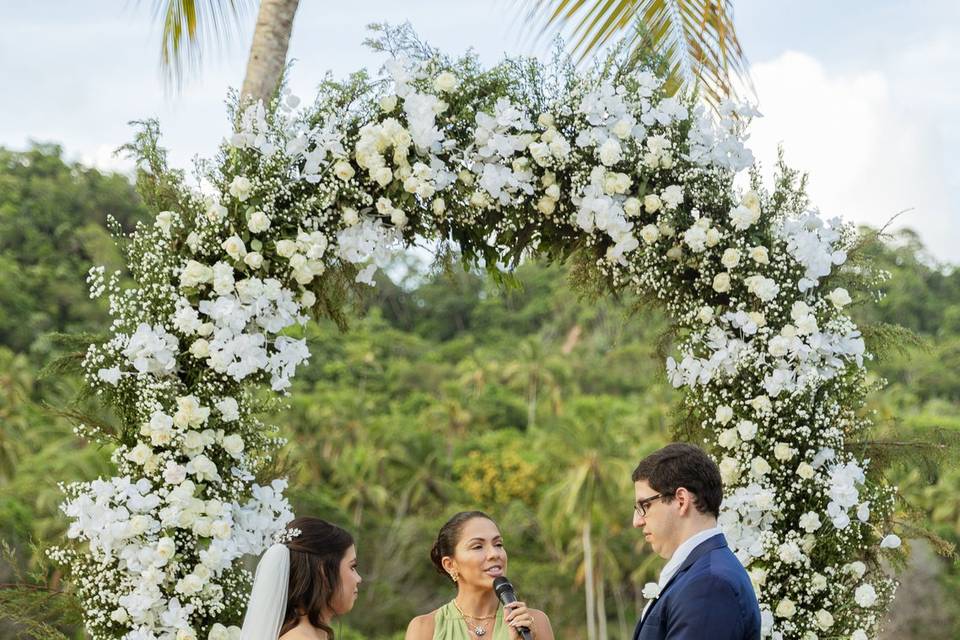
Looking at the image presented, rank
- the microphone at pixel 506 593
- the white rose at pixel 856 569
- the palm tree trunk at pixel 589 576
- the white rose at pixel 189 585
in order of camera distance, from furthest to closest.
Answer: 1. the palm tree trunk at pixel 589 576
2. the white rose at pixel 856 569
3. the white rose at pixel 189 585
4. the microphone at pixel 506 593

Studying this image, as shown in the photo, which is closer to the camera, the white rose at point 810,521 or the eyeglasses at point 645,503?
the eyeglasses at point 645,503

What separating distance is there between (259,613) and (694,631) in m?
1.65

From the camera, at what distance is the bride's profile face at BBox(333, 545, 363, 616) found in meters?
4.38

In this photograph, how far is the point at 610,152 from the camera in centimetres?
584

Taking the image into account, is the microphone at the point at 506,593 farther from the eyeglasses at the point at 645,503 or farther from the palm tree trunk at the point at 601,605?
the palm tree trunk at the point at 601,605

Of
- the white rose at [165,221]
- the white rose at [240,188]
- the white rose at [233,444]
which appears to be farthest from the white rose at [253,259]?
the white rose at [233,444]

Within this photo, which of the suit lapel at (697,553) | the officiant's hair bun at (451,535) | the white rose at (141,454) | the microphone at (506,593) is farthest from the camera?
the officiant's hair bun at (451,535)

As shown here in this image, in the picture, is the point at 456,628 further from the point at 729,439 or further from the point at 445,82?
the point at 445,82

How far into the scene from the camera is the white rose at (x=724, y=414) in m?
5.83

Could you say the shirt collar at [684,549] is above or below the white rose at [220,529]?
below

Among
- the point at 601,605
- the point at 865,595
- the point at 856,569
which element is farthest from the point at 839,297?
the point at 601,605

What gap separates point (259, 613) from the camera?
4312mm

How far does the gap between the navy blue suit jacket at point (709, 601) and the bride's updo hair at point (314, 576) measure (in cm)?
128

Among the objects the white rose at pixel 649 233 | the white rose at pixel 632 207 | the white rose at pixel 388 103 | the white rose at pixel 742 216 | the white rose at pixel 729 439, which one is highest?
the white rose at pixel 388 103
